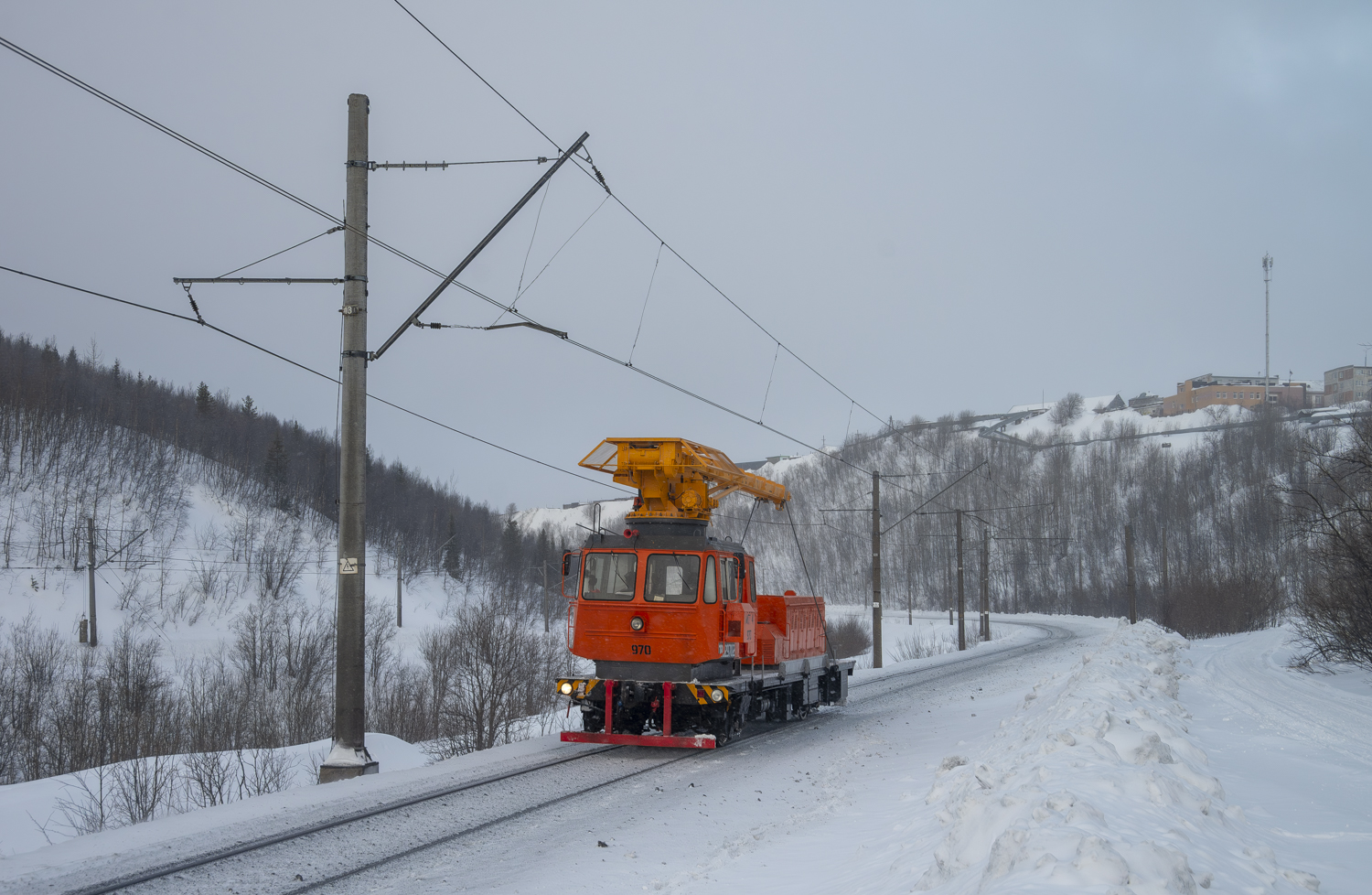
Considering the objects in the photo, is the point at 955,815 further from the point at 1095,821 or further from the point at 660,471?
the point at 660,471

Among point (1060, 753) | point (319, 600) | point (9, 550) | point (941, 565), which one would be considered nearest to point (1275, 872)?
point (1060, 753)

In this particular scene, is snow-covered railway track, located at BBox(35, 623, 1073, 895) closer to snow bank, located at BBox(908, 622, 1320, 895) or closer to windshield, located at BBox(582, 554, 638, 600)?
windshield, located at BBox(582, 554, 638, 600)

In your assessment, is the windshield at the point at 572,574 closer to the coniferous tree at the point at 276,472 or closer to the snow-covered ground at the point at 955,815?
the snow-covered ground at the point at 955,815

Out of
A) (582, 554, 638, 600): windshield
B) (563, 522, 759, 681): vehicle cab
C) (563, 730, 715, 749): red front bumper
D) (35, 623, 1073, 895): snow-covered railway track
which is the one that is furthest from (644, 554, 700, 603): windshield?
(35, 623, 1073, 895): snow-covered railway track

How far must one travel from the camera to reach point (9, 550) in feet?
194

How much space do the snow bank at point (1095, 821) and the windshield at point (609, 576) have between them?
19.8 feet

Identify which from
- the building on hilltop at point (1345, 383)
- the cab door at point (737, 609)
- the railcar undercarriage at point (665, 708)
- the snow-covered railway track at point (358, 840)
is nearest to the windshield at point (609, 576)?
the railcar undercarriage at point (665, 708)

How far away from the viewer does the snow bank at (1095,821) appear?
4.42m

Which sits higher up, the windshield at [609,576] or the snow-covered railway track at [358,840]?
the windshield at [609,576]

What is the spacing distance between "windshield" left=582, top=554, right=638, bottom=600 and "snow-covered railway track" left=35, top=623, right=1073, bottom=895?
2.44 m

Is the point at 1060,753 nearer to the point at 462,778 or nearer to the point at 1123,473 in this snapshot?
the point at 462,778

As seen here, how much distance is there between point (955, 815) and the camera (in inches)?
272

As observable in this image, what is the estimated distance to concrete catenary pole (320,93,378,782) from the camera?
12211 millimetres

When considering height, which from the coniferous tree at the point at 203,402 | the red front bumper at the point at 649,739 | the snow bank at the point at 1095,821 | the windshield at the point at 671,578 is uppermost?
the coniferous tree at the point at 203,402
